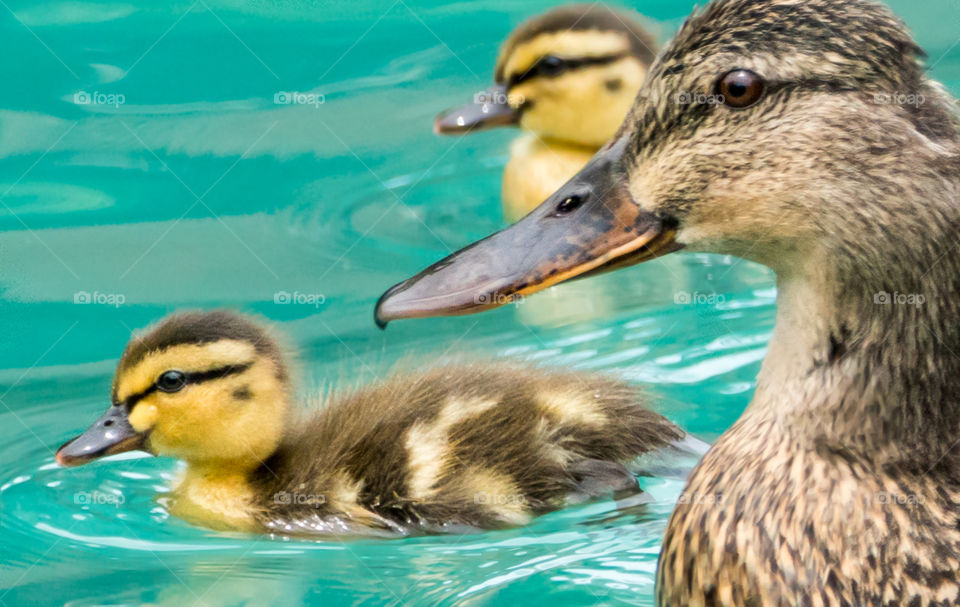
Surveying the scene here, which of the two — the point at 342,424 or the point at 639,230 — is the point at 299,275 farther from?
the point at 639,230

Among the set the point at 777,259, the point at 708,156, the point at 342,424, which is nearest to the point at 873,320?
the point at 777,259

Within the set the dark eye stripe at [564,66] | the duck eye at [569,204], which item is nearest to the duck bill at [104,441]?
the duck eye at [569,204]

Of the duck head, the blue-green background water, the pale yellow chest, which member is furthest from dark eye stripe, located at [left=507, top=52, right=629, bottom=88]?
the duck head

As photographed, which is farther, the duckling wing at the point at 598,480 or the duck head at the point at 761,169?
the duckling wing at the point at 598,480

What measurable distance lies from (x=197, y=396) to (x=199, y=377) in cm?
3

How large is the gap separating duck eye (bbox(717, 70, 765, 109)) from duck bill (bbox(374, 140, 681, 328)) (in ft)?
0.43

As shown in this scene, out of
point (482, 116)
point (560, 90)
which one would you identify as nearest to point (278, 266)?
point (482, 116)

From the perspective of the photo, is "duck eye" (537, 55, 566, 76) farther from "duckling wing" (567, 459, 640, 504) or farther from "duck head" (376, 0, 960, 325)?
"duck head" (376, 0, 960, 325)

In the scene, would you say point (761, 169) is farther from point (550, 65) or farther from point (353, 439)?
point (550, 65)

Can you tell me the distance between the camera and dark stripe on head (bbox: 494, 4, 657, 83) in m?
2.84

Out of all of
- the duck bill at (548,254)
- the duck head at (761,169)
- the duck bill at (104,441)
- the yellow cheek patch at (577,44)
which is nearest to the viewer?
the duck head at (761,169)

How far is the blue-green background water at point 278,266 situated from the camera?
6.72 feet

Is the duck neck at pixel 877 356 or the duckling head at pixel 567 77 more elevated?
the duckling head at pixel 567 77

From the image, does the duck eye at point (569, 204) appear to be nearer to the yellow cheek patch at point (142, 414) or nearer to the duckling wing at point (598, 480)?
the duckling wing at point (598, 480)
